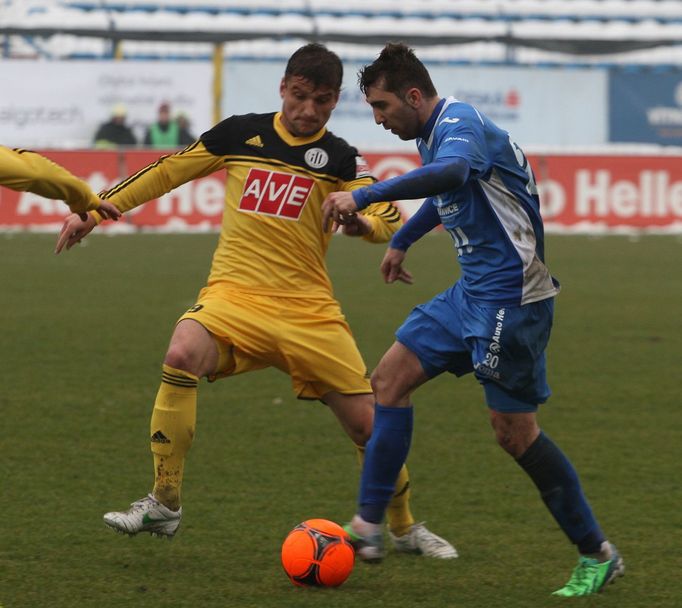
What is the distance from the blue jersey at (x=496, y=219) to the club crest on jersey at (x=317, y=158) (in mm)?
796

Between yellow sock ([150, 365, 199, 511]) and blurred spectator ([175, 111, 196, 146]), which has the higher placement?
blurred spectator ([175, 111, 196, 146])

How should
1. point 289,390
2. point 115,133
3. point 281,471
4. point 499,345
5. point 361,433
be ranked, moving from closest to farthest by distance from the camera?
point 499,345 → point 361,433 → point 281,471 → point 289,390 → point 115,133

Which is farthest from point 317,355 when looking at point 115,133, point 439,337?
point 115,133

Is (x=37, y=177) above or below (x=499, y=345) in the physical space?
above

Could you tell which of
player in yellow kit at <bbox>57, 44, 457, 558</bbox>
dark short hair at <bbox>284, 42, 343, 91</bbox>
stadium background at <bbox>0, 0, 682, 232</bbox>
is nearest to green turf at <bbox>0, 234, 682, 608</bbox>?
player in yellow kit at <bbox>57, 44, 457, 558</bbox>

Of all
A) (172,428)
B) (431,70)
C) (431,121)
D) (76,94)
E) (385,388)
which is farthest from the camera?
(431,70)

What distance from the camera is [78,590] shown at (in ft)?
16.4

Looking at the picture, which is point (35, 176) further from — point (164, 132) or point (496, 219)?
point (164, 132)

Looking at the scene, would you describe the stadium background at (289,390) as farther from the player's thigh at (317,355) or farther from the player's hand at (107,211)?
the player's hand at (107,211)

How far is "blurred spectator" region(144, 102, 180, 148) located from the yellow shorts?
20880mm

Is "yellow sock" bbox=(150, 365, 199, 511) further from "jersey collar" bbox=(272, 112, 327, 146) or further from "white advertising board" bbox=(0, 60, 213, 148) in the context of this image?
"white advertising board" bbox=(0, 60, 213, 148)

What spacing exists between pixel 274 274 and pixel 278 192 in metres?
0.33

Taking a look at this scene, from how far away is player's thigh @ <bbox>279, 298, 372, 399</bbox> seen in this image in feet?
18.7

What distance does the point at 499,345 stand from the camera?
501cm
